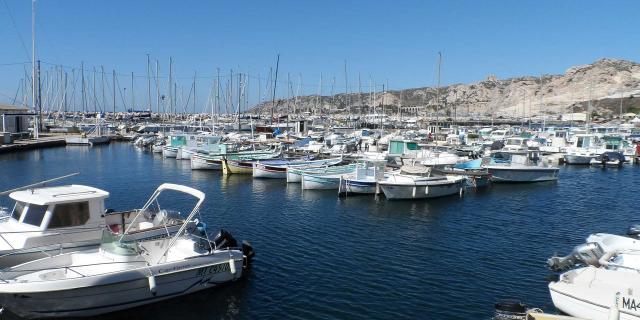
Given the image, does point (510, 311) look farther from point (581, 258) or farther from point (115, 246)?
point (115, 246)

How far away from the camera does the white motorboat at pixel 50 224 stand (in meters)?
16.6

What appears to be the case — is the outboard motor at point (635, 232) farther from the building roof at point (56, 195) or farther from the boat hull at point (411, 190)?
the building roof at point (56, 195)

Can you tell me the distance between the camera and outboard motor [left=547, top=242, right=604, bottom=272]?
18.2 m

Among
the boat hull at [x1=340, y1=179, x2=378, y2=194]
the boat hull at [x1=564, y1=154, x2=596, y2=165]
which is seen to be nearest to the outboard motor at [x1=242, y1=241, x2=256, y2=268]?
the boat hull at [x1=340, y1=179, x2=378, y2=194]

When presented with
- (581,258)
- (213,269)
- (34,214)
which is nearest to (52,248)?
(34,214)

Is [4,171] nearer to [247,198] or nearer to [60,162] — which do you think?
[60,162]

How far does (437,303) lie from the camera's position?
16656 millimetres

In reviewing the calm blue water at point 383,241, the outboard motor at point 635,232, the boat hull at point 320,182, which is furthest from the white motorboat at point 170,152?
the outboard motor at point 635,232

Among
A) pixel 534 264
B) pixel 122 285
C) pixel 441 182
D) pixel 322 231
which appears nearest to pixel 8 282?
pixel 122 285

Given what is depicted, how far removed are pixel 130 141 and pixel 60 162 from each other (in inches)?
1338

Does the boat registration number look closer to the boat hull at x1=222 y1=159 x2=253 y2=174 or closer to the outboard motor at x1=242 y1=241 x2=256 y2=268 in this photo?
the outboard motor at x1=242 y1=241 x2=256 y2=268

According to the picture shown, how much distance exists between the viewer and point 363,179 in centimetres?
3566

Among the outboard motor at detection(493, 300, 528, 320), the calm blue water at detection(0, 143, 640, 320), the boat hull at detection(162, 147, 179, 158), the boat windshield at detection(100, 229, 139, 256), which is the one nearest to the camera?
the outboard motor at detection(493, 300, 528, 320)

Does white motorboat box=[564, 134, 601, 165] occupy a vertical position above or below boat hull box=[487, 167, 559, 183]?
above
